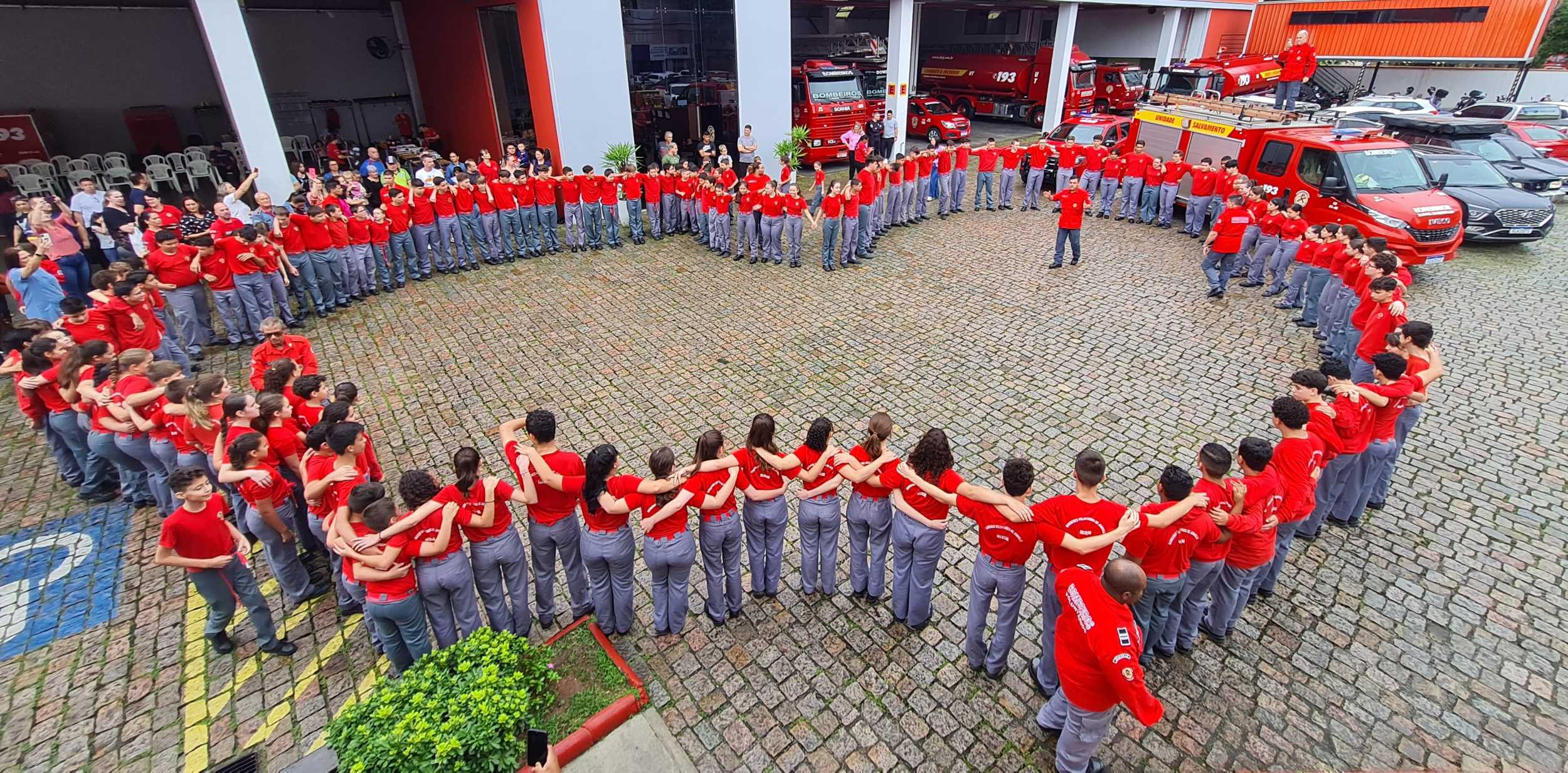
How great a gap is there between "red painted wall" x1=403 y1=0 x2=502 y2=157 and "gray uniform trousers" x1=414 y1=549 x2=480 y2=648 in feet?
50.1

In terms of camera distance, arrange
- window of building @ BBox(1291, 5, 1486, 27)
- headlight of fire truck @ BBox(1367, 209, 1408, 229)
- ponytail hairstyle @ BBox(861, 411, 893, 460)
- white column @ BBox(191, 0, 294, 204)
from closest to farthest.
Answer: ponytail hairstyle @ BBox(861, 411, 893, 460) → white column @ BBox(191, 0, 294, 204) → headlight of fire truck @ BBox(1367, 209, 1408, 229) → window of building @ BBox(1291, 5, 1486, 27)

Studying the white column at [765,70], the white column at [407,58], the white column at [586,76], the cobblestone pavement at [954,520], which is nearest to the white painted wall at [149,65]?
the white column at [407,58]

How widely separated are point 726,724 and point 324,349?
8.42 meters

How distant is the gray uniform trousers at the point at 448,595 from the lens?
4.32 meters

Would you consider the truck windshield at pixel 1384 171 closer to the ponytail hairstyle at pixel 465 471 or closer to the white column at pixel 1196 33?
the ponytail hairstyle at pixel 465 471

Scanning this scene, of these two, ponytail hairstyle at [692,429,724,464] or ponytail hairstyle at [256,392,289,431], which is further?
ponytail hairstyle at [256,392,289,431]

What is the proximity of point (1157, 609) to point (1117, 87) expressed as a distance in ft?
86.9

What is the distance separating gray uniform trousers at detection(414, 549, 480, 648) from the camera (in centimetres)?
432

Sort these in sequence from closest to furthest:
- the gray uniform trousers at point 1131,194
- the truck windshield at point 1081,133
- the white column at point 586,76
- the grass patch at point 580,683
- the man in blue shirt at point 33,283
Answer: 1. the grass patch at point 580,683
2. the man in blue shirt at point 33,283
3. the white column at point 586,76
4. the gray uniform trousers at point 1131,194
5. the truck windshield at point 1081,133

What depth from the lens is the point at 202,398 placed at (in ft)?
17.7

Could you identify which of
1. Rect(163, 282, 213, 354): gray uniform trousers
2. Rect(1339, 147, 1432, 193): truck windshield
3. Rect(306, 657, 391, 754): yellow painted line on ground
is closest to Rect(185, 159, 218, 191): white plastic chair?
Rect(163, 282, 213, 354): gray uniform trousers

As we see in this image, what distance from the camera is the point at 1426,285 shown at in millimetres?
11656

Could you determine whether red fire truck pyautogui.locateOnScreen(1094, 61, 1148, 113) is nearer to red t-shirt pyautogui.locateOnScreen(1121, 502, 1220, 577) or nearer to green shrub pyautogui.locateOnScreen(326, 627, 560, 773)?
red t-shirt pyautogui.locateOnScreen(1121, 502, 1220, 577)

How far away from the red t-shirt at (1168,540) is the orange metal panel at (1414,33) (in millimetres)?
34922
